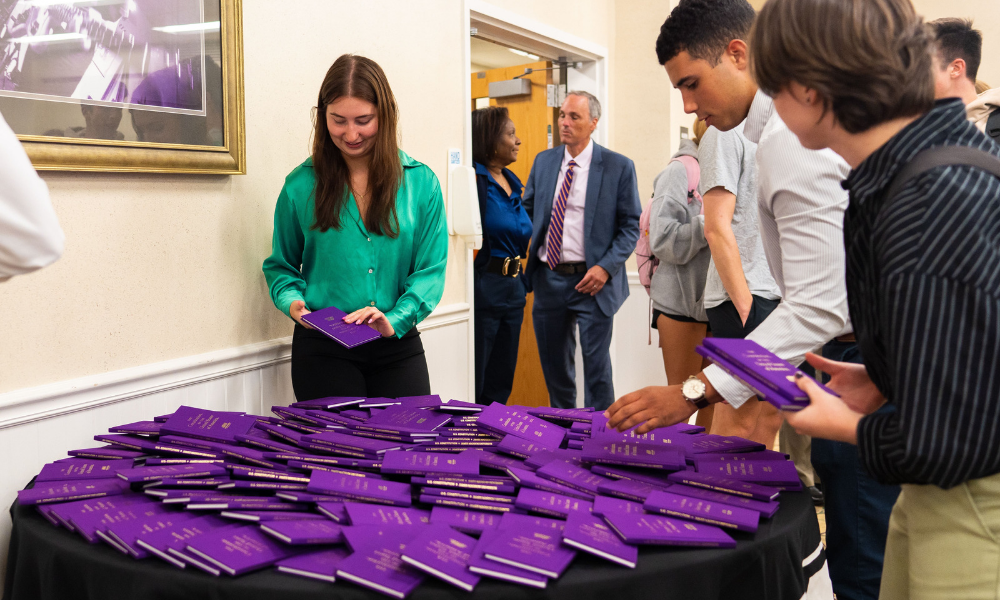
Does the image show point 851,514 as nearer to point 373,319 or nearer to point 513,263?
point 373,319

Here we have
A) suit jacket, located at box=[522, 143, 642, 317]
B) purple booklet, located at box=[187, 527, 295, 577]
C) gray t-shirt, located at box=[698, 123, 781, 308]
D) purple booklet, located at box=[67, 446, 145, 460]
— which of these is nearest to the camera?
purple booklet, located at box=[187, 527, 295, 577]

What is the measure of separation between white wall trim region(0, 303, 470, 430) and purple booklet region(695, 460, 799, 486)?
5.12 ft

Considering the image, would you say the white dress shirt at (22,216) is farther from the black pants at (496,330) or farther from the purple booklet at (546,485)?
the black pants at (496,330)

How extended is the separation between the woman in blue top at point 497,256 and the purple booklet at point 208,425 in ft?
7.93

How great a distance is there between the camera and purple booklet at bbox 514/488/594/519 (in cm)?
121

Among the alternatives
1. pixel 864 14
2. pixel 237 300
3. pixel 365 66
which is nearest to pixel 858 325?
pixel 864 14

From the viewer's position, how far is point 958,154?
0.87 metres

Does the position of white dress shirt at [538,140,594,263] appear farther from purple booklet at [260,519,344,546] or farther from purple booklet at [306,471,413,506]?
purple booklet at [260,519,344,546]

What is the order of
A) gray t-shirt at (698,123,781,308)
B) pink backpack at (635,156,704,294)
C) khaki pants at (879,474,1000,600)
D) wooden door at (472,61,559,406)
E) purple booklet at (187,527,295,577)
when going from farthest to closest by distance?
wooden door at (472,61,559,406)
pink backpack at (635,156,704,294)
gray t-shirt at (698,123,781,308)
purple booklet at (187,527,295,577)
khaki pants at (879,474,1000,600)

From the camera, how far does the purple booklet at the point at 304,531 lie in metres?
1.08

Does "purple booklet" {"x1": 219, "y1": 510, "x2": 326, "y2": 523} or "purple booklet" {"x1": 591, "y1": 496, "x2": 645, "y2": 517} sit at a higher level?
"purple booklet" {"x1": 219, "y1": 510, "x2": 326, "y2": 523}

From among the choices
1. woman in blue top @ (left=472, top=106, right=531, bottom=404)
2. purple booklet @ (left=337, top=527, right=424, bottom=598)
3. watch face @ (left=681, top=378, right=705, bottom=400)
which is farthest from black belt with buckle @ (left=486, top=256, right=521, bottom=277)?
purple booklet @ (left=337, top=527, right=424, bottom=598)

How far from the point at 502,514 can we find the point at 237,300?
1603mm

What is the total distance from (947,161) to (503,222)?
3322 millimetres
